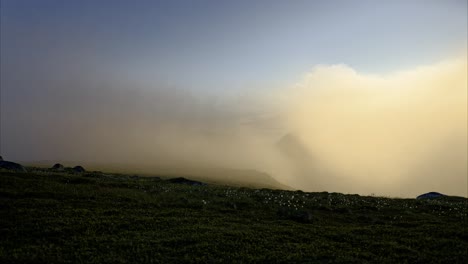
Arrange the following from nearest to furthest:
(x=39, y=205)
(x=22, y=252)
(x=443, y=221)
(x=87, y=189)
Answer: (x=22, y=252) < (x=39, y=205) < (x=443, y=221) < (x=87, y=189)

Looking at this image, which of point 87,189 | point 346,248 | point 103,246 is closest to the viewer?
point 103,246

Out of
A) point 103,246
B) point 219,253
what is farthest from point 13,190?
point 219,253

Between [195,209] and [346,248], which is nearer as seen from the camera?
[346,248]

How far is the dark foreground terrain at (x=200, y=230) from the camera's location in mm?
20859

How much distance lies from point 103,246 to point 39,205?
13.4 meters

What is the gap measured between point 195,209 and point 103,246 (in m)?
15.1

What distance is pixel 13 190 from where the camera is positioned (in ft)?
117

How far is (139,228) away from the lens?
87.4ft

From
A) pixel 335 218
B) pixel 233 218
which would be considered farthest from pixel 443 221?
pixel 233 218

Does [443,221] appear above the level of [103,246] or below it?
above

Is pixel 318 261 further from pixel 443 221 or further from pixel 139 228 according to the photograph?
pixel 443 221

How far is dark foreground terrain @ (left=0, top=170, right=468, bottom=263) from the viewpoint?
2086 cm

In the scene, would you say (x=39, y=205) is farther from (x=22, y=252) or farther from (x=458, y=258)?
(x=458, y=258)

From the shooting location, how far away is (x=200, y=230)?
26.3 m
